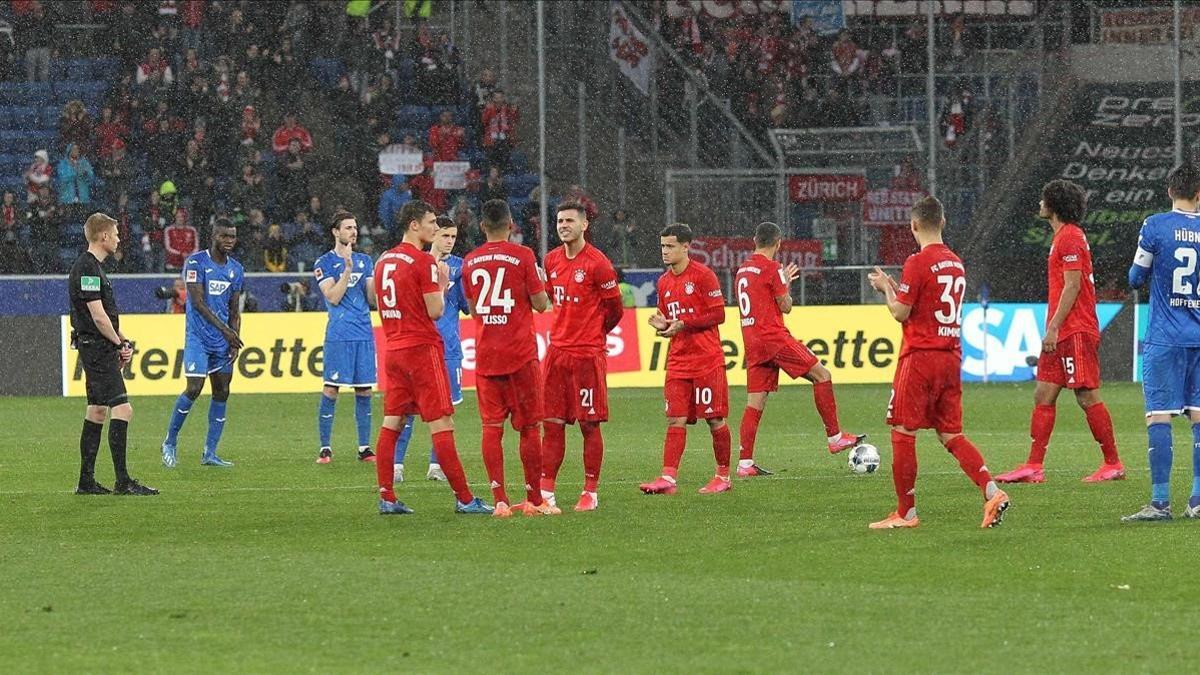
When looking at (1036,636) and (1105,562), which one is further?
(1105,562)

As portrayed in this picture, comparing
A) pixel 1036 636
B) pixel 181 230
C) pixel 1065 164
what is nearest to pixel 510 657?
pixel 1036 636

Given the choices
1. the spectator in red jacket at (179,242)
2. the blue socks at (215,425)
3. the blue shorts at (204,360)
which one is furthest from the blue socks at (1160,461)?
the spectator in red jacket at (179,242)

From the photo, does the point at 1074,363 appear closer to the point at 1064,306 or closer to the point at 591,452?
the point at 1064,306

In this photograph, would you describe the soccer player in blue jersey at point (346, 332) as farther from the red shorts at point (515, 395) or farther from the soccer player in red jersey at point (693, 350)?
the red shorts at point (515, 395)

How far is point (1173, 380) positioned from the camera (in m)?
11.1

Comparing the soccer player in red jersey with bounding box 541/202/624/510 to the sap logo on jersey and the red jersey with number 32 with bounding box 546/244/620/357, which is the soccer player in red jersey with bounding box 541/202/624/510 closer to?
the red jersey with number 32 with bounding box 546/244/620/357

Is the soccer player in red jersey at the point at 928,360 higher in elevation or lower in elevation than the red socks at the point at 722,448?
higher

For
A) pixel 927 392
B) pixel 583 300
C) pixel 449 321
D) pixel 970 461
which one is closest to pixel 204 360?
pixel 449 321

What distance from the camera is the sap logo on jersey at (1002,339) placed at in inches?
1076

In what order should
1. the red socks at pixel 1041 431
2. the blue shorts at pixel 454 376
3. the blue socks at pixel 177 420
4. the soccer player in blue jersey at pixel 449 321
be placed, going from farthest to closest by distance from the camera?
the blue socks at pixel 177 420
the blue shorts at pixel 454 376
the soccer player in blue jersey at pixel 449 321
the red socks at pixel 1041 431

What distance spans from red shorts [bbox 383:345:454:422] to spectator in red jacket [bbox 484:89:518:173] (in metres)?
21.2

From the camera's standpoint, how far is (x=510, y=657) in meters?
6.98

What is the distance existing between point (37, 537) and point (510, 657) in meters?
4.74

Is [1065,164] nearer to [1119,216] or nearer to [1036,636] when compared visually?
[1119,216]
